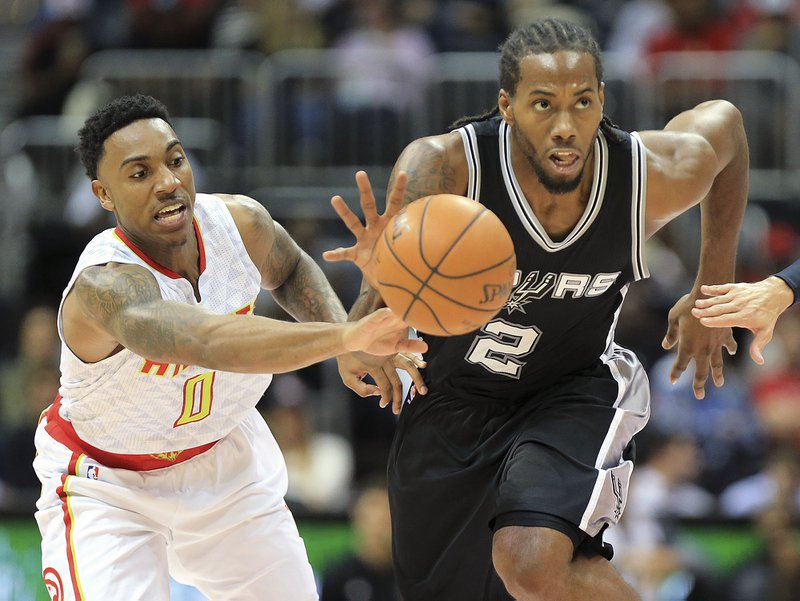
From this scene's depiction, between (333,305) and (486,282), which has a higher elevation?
(486,282)

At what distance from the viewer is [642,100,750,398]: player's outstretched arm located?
531 cm

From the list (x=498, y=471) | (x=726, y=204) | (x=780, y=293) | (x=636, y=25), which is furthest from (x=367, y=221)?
(x=636, y=25)

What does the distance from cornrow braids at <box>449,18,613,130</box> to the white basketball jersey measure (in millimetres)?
1335

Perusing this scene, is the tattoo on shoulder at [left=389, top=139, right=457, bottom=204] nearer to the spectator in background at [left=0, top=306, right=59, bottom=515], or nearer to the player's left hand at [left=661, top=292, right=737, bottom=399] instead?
the player's left hand at [left=661, top=292, right=737, bottom=399]

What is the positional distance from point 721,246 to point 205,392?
2412 millimetres

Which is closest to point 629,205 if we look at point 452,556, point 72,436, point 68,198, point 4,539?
point 452,556

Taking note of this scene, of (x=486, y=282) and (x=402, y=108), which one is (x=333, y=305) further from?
(x=402, y=108)

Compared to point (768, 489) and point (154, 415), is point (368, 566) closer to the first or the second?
point (768, 489)

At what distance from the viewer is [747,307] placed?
503 cm

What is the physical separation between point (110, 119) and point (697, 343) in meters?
2.77

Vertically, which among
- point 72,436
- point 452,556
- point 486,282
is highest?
point 486,282

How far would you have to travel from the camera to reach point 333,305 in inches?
222

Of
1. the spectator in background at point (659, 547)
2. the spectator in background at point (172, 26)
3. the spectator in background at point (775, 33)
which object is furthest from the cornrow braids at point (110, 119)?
the spectator in background at point (775, 33)

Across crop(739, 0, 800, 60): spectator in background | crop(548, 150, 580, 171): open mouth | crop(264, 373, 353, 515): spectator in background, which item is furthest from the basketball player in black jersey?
crop(739, 0, 800, 60): spectator in background
